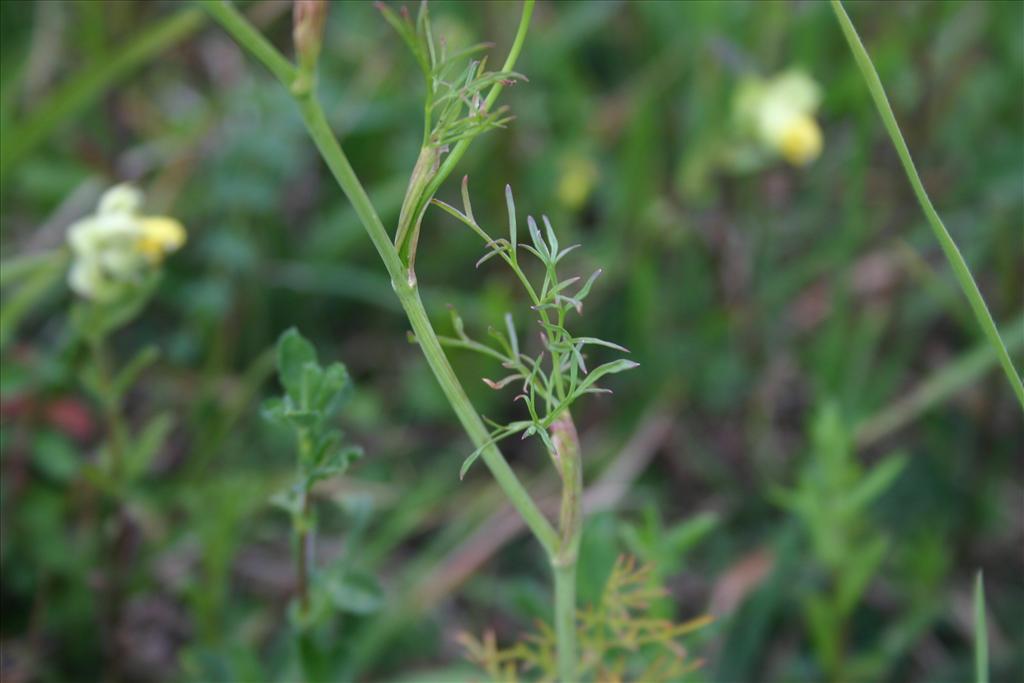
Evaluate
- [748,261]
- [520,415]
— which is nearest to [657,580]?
[520,415]

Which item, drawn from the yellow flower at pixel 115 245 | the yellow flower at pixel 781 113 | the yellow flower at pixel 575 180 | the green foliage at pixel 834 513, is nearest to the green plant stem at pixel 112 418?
the yellow flower at pixel 115 245

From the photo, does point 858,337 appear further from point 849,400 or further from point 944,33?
point 944,33

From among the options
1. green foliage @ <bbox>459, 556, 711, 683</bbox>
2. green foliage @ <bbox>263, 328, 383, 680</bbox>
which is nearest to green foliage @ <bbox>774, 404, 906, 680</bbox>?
green foliage @ <bbox>459, 556, 711, 683</bbox>

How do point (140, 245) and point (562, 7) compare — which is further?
point (562, 7)

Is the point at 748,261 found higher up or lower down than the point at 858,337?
higher up

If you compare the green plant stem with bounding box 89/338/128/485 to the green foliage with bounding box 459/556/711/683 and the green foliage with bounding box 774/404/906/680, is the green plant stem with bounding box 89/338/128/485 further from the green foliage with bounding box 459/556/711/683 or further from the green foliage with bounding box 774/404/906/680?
the green foliage with bounding box 774/404/906/680

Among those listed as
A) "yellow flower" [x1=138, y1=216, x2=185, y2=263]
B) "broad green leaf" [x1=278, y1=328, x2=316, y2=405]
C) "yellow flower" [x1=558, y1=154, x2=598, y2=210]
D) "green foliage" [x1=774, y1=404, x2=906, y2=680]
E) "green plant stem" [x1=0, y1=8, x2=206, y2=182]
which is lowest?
"green foliage" [x1=774, y1=404, x2=906, y2=680]
